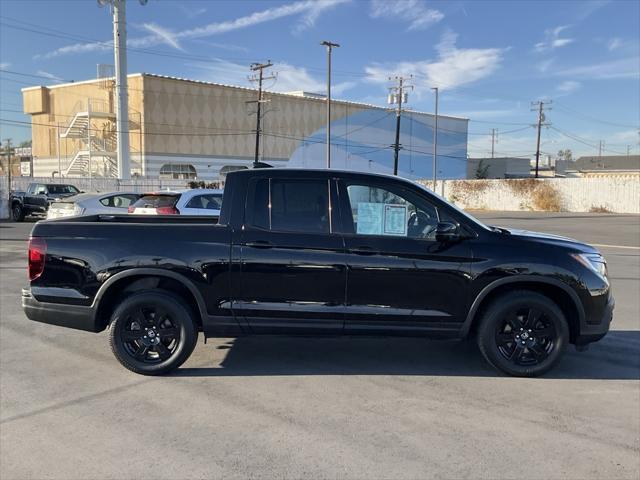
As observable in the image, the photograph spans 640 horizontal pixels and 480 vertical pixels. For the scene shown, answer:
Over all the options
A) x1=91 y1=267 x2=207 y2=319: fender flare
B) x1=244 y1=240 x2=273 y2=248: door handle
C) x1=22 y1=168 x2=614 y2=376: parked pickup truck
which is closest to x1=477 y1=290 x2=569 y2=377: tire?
x1=22 y1=168 x2=614 y2=376: parked pickup truck

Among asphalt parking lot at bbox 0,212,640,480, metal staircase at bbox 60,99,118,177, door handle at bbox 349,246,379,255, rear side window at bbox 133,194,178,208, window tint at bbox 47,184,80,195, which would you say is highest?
metal staircase at bbox 60,99,118,177

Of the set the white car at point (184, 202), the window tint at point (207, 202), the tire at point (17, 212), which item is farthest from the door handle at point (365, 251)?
the tire at point (17, 212)

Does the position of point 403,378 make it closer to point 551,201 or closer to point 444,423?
point 444,423

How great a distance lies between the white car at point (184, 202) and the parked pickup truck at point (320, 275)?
7.03 metres

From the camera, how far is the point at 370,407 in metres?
4.37

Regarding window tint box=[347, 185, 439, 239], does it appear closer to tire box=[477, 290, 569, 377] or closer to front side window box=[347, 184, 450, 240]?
front side window box=[347, 184, 450, 240]

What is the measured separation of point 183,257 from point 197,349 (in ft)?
4.83

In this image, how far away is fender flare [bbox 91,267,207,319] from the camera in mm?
4879

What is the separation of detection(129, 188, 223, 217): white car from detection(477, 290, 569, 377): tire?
811cm

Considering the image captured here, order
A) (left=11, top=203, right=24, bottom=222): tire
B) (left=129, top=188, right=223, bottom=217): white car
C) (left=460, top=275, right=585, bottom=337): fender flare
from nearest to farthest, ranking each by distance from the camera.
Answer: (left=460, top=275, right=585, bottom=337): fender flare, (left=129, top=188, right=223, bottom=217): white car, (left=11, top=203, right=24, bottom=222): tire

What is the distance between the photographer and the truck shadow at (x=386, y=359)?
5.22 meters

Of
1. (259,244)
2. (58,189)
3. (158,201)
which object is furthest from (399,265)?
(58,189)

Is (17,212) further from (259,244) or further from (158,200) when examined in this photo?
(259,244)

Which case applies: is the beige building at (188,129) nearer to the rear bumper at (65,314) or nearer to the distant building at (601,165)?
the distant building at (601,165)
